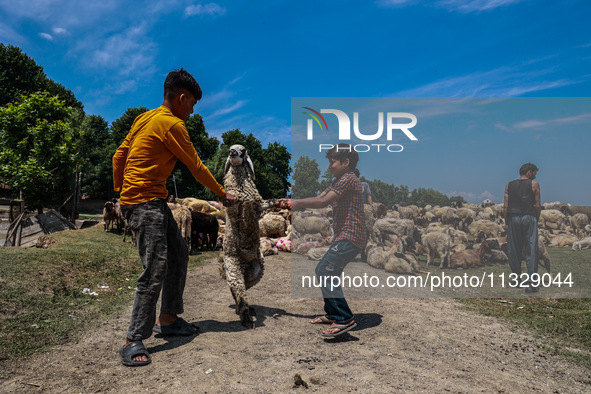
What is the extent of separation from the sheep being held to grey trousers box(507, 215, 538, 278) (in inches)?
245

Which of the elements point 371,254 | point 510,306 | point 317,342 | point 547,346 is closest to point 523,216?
point 510,306

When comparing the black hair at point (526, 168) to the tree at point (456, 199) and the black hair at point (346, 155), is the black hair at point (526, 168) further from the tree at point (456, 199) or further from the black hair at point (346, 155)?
the black hair at point (346, 155)

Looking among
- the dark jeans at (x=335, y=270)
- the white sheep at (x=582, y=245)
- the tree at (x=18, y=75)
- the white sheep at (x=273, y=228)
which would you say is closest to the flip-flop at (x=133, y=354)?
the dark jeans at (x=335, y=270)

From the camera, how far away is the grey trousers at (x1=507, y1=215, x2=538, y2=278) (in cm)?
788

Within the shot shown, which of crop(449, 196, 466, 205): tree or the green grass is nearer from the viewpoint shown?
the green grass

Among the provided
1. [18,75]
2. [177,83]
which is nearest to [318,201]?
[177,83]

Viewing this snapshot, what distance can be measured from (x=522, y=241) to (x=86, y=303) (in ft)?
29.1

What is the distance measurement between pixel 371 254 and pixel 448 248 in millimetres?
2179

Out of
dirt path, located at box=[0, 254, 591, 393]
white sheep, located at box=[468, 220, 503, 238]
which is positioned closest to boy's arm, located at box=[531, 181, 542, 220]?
white sheep, located at box=[468, 220, 503, 238]

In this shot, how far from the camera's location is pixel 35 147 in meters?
15.3

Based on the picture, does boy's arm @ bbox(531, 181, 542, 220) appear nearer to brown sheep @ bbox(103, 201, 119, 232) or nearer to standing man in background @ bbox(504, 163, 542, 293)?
standing man in background @ bbox(504, 163, 542, 293)

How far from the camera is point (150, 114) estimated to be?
158 inches

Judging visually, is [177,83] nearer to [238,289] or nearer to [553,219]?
[238,289]

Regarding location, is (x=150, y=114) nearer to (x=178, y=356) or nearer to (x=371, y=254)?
(x=178, y=356)
